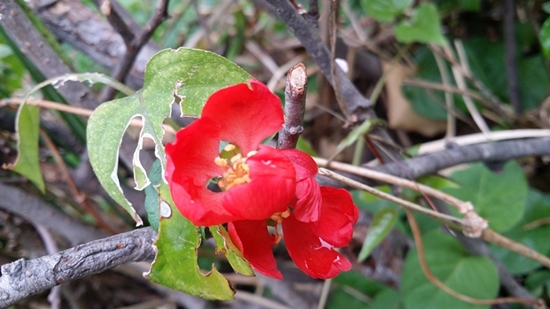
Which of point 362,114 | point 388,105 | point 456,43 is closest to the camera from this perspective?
point 362,114

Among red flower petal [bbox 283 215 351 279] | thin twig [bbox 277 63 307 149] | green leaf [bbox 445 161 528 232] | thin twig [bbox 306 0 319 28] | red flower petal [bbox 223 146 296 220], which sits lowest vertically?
green leaf [bbox 445 161 528 232]

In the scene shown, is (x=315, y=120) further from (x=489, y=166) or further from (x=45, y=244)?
(x=45, y=244)

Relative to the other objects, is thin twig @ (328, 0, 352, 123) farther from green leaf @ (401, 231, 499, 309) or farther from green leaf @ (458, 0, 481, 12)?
green leaf @ (458, 0, 481, 12)

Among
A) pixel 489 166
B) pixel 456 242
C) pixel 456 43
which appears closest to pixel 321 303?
pixel 456 242

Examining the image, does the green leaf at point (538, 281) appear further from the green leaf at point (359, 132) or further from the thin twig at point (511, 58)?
the green leaf at point (359, 132)

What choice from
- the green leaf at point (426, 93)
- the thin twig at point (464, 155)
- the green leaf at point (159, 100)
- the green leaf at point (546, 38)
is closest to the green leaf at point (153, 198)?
the green leaf at point (159, 100)

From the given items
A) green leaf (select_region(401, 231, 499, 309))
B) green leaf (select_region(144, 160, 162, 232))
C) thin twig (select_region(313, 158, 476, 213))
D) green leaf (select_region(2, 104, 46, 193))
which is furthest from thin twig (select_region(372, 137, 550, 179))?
green leaf (select_region(2, 104, 46, 193))

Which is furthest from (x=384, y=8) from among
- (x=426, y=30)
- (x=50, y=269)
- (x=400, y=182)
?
(x=50, y=269)
